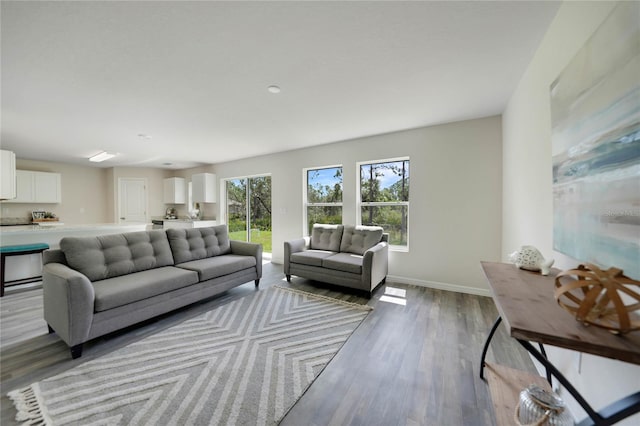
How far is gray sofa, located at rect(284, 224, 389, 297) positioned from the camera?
3166mm

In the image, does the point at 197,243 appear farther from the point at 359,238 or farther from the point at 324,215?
the point at 359,238

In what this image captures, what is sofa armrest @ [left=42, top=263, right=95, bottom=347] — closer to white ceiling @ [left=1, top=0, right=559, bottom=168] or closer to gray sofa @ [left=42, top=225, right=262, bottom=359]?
gray sofa @ [left=42, top=225, right=262, bottom=359]

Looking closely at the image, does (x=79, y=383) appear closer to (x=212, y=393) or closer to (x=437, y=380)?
(x=212, y=393)

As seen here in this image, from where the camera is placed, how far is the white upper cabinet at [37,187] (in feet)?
17.7

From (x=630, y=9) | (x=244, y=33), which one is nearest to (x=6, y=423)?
(x=244, y=33)

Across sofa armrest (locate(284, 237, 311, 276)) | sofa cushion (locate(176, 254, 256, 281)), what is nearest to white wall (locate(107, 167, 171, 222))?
sofa cushion (locate(176, 254, 256, 281))

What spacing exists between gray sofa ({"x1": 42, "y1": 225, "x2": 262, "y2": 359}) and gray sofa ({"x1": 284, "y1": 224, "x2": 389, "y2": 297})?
698 mm

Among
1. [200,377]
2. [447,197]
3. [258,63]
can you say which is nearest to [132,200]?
[258,63]

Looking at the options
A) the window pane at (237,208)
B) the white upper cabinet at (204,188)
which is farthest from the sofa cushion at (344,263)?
the white upper cabinet at (204,188)

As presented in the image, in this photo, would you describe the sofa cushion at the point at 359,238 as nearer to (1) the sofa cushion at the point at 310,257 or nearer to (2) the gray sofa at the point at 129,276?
(1) the sofa cushion at the point at 310,257

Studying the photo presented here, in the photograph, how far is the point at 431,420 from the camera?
4.51ft

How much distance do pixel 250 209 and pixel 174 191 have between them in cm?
265

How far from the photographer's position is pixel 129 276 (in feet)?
8.23

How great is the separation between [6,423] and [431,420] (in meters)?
2.39
